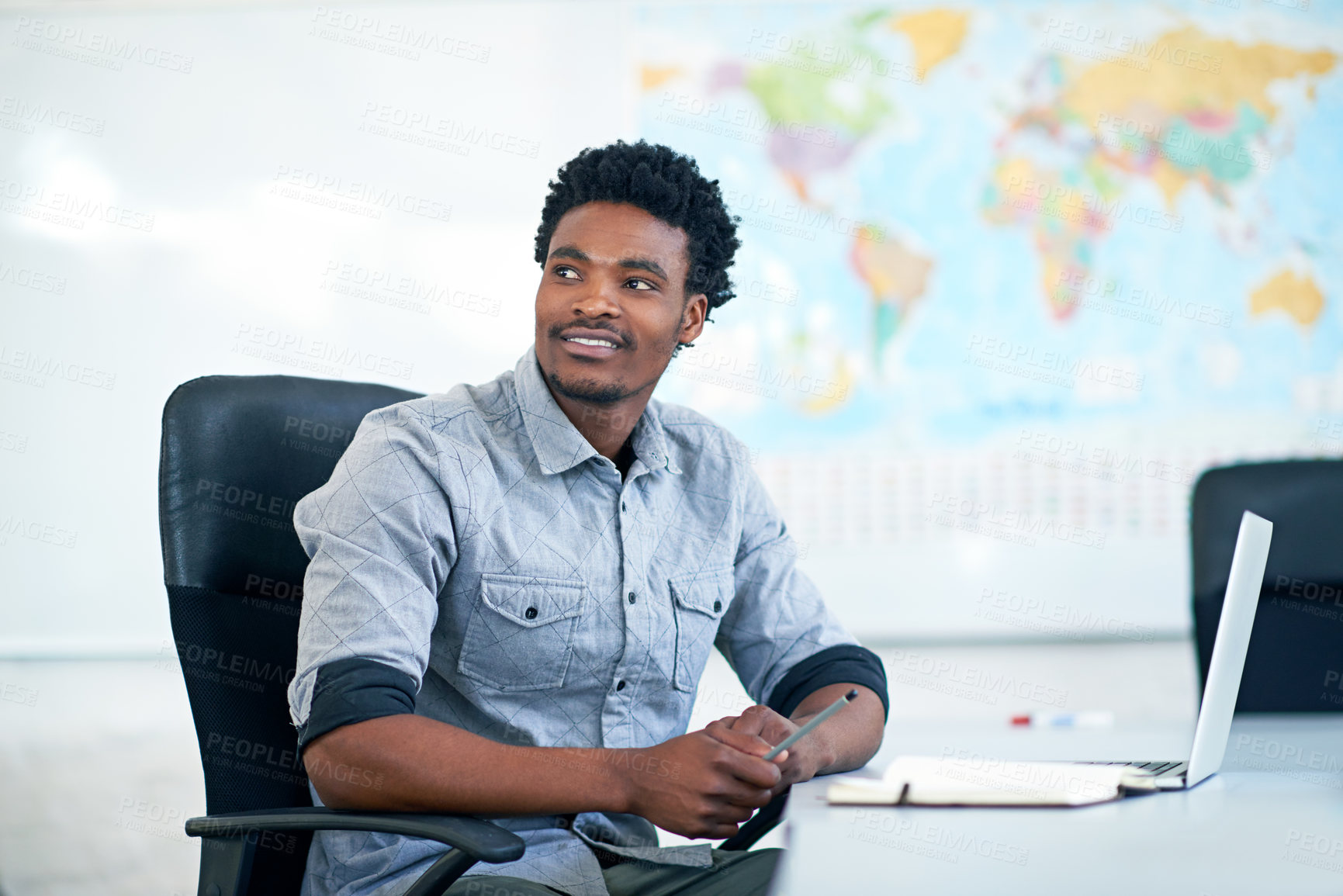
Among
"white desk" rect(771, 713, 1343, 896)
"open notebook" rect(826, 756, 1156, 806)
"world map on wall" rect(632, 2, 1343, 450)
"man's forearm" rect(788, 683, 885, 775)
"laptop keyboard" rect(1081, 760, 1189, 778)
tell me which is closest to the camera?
"white desk" rect(771, 713, 1343, 896)

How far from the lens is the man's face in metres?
1.36

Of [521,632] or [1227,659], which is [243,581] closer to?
[521,632]

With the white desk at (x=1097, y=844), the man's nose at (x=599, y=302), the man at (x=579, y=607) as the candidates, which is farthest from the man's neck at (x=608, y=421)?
the white desk at (x=1097, y=844)

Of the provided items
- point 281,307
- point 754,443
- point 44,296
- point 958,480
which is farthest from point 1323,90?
point 44,296

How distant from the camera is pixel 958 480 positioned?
2.63m

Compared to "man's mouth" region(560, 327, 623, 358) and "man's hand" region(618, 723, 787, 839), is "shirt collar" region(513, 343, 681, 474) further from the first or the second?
"man's hand" region(618, 723, 787, 839)

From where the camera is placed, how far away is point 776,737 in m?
1.12

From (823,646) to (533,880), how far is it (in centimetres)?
53

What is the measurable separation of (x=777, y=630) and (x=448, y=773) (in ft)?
1.87

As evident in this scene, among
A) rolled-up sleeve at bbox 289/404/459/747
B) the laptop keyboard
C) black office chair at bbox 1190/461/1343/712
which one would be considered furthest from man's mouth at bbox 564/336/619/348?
black office chair at bbox 1190/461/1343/712

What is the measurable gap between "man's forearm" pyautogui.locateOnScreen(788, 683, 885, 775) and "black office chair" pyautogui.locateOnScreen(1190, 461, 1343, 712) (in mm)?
585

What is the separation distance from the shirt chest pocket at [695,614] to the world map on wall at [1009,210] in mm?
1255

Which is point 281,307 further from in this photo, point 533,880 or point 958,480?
point 533,880

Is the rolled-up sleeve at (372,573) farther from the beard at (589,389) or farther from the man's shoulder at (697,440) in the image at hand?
the man's shoulder at (697,440)
